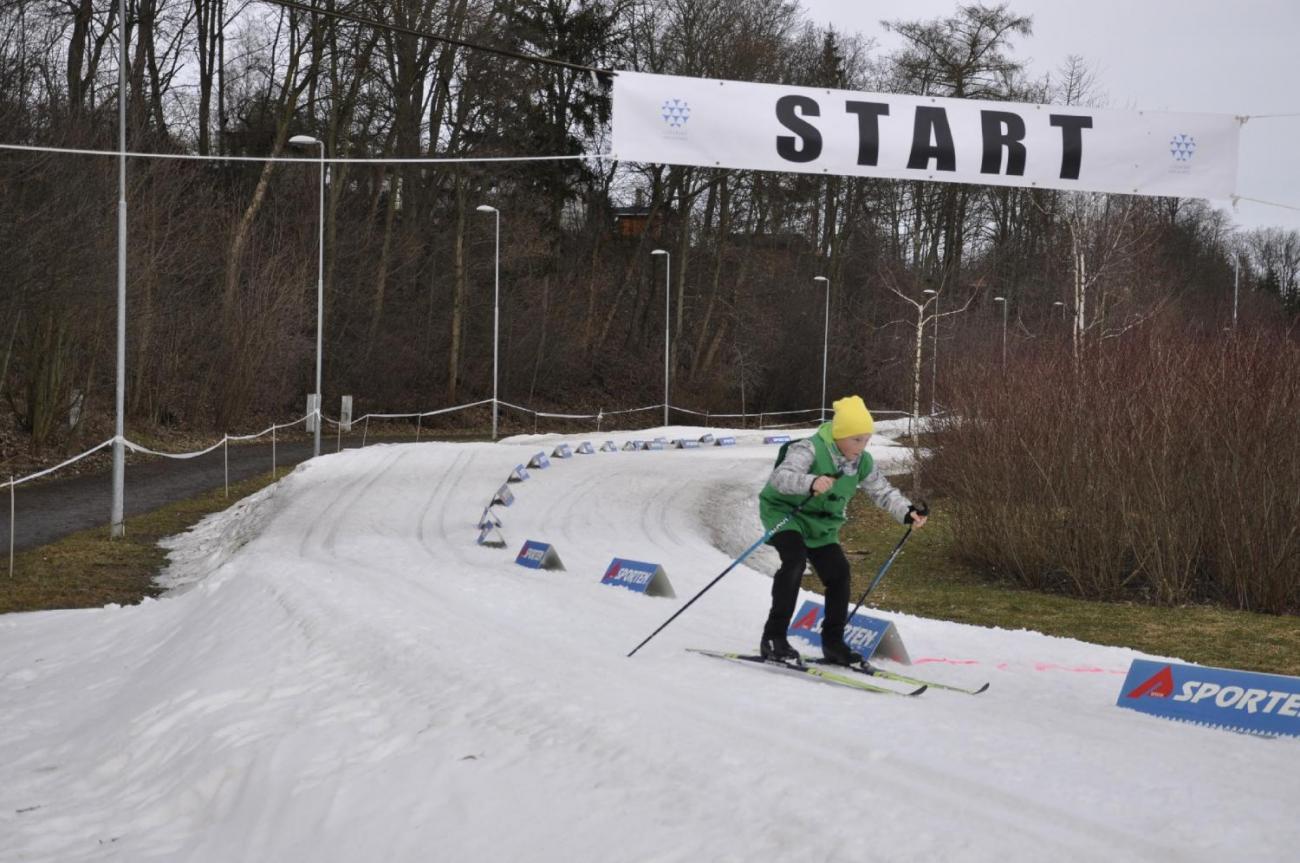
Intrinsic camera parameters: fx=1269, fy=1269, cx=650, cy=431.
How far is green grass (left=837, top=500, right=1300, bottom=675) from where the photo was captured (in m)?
12.2

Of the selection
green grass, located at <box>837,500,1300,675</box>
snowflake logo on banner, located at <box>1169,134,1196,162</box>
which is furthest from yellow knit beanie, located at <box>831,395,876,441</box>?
green grass, located at <box>837,500,1300,675</box>

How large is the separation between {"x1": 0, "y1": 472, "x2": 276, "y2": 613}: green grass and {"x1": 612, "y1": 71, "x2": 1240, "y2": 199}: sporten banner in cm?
872

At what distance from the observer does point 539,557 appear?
1549cm

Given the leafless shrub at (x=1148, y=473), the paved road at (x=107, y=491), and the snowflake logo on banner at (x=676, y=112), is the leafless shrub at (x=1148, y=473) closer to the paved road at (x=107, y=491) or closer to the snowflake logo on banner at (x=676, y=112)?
the snowflake logo on banner at (x=676, y=112)

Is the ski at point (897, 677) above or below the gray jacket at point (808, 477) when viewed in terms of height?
below

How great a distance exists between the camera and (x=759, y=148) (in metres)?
11.1

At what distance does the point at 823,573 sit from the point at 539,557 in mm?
7586

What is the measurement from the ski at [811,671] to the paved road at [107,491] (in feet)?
44.9

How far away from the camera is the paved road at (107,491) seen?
20844 millimetres

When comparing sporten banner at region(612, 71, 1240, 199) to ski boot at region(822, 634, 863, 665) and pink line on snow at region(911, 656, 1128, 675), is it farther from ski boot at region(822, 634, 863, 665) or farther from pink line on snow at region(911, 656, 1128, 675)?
ski boot at region(822, 634, 863, 665)

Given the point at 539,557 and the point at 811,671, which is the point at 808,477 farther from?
the point at 539,557

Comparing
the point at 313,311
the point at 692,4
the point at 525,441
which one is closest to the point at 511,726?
the point at 525,441

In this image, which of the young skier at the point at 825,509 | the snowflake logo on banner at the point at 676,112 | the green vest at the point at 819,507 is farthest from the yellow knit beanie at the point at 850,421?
the snowflake logo on banner at the point at 676,112

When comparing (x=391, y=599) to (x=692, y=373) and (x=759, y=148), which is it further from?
(x=692, y=373)
